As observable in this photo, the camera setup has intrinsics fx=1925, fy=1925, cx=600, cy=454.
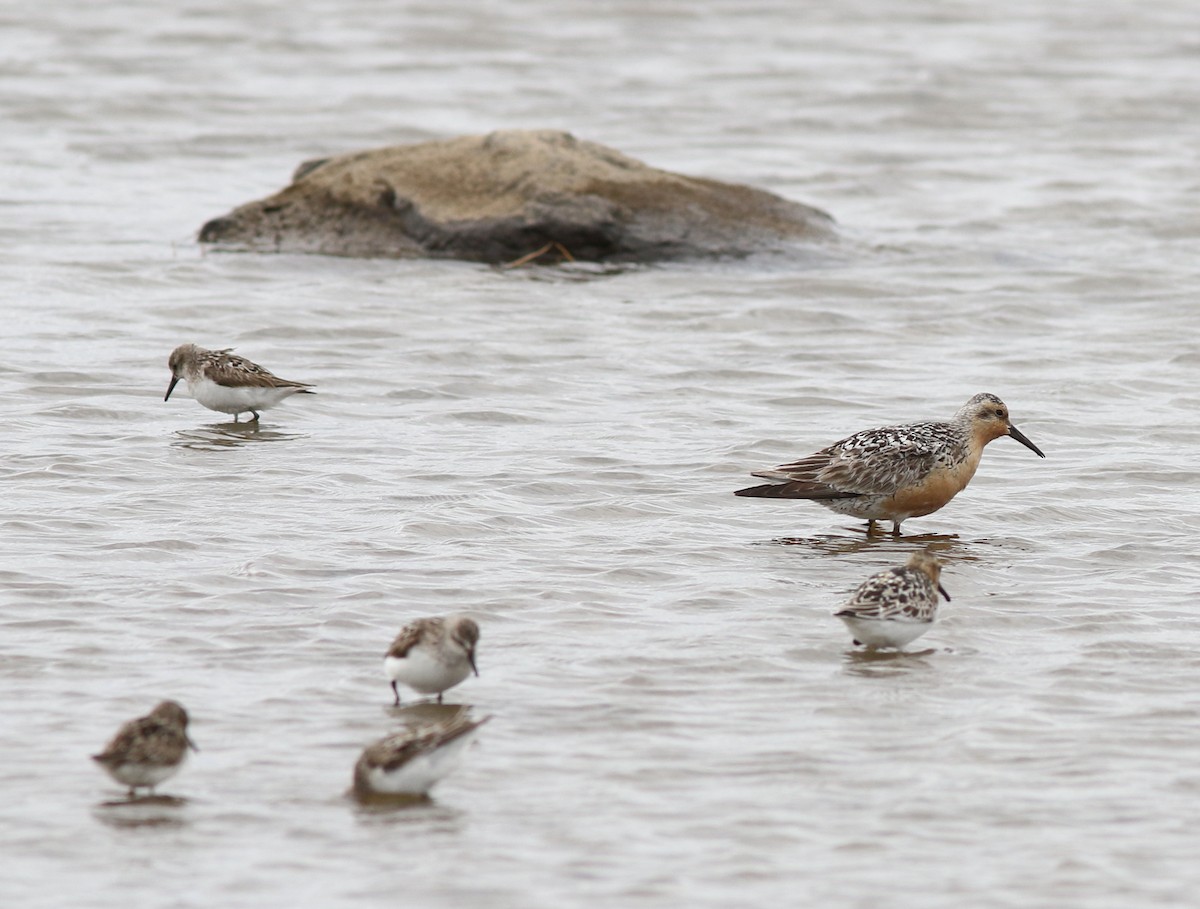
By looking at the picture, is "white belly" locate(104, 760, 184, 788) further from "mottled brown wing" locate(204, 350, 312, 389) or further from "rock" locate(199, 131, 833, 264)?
"rock" locate(199, 131, 833, 264)

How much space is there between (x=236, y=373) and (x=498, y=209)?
6160mm

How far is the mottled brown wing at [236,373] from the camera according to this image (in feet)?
50.9

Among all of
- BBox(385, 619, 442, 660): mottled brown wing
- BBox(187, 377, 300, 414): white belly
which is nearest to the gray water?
BBox(187, 377, 300, 414): white belly

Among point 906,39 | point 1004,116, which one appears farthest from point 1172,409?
point 906,39

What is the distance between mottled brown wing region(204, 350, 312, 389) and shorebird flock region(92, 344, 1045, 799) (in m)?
0.01

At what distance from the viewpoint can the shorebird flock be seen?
8.19 metres

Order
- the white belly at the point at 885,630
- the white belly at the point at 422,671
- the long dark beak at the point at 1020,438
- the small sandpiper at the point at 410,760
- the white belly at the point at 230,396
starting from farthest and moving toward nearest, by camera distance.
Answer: the white belly at the point at 230,396 < the long dark beak at the point at 1020,438 < the white belly at the point at 885,630 < the white belly at the point at 422,671 < the small sandpiper at the point at 410,760

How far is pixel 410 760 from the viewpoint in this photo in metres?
8.16

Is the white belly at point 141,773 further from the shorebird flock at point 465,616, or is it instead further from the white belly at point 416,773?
the white belly at point 416,773

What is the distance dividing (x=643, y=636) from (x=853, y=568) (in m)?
2.32

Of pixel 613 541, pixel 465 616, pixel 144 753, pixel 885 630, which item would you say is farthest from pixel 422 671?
pixel 613 541

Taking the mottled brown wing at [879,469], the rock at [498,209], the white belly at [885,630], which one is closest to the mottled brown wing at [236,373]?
the mottled brown wing at [879,469]

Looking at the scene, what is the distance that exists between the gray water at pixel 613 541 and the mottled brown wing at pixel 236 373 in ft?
1.38

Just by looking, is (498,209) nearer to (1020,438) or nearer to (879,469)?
(1020,438)
